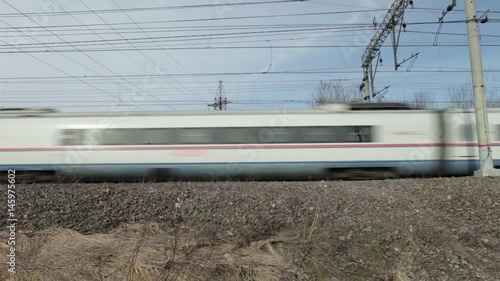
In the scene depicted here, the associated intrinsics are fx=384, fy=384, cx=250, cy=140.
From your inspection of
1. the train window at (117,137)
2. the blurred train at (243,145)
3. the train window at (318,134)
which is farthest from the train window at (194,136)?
the train window at (318,134)

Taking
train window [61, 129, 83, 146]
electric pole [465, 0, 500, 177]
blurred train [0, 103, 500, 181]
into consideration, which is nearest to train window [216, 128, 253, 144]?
blurred train [0, 103, 500, 181]

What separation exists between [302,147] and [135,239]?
794 cm

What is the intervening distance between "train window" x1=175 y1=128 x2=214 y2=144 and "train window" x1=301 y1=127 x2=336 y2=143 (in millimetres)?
3338

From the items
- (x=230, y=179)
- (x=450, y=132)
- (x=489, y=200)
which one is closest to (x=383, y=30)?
(x=450, y=132)

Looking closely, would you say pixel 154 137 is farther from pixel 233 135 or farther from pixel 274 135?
pixel 274 135

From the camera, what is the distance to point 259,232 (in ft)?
23.5

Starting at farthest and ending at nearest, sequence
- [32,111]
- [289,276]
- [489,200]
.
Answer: [32,111] < [489,200] < [289,276]

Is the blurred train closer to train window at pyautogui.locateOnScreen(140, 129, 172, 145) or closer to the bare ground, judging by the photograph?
train window at pyautogui.locateOnScreen(140, 129, 172, 145)

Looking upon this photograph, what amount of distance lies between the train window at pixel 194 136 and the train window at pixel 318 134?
3.34 meters

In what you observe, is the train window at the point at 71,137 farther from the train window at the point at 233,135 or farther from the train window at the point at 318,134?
the train window at the point at 318,134

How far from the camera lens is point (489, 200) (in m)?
8.30

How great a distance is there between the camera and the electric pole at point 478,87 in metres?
12.5

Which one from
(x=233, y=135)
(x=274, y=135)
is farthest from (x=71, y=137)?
(x=274, y=135)

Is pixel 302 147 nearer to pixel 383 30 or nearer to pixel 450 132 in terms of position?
pixel 450 132
